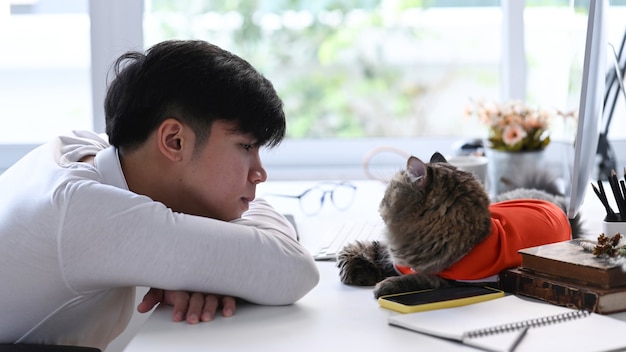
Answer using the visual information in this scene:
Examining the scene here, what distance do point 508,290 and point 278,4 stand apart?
180 cm

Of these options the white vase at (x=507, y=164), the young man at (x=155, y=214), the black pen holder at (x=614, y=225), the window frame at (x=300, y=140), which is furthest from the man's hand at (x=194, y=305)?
the window frame at (x=300, y=140)

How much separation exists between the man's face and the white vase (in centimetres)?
83

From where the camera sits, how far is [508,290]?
1.06 m

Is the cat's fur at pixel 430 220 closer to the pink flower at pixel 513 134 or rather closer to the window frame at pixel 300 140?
the pink flower at pixel 513 134

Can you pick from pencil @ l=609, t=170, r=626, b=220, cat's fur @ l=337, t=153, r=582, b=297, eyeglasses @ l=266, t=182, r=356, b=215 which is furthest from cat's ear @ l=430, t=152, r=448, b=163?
eyeglasses @ l=266, t=182, r=356, b=215

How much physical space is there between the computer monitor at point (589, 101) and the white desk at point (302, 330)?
243mm

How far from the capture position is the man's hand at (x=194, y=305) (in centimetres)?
98

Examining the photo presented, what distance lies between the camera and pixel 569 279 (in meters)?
1.00

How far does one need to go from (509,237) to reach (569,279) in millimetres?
115

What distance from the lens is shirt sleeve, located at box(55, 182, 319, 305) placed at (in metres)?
0.98

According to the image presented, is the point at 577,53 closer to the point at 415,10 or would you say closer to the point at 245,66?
the point at 245,66

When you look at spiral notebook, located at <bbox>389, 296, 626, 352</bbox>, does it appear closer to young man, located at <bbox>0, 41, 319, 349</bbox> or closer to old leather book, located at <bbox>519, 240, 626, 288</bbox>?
old leather book, located at <bbox>519, 240, 626, 288</bbox>

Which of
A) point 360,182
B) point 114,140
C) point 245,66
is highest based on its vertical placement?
point 245,66

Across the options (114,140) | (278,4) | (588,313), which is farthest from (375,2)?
(588,313)
